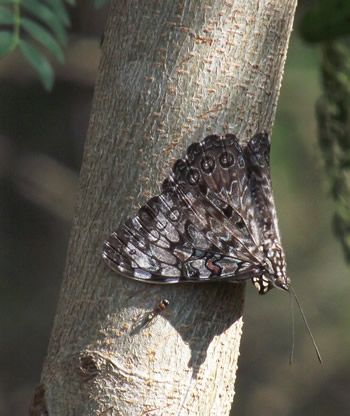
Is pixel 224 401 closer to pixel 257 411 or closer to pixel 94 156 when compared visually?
pixel 94 156

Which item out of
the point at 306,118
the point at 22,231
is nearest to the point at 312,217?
the point at 306,118

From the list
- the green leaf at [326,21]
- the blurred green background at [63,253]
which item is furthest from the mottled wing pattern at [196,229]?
the blurred green background at [63,253]

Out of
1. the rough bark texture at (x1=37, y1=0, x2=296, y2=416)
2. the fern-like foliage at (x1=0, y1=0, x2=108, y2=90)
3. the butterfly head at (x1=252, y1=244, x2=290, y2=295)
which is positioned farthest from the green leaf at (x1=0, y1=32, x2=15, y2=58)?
the butterfly head at (x1=252, y1=244, x2=290, y2=295)

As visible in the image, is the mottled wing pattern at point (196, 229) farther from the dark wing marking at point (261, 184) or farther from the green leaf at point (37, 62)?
the green leaf at point (37, 62)

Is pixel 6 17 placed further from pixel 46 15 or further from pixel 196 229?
pixel 196 229

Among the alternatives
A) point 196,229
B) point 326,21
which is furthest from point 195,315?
point 326,21

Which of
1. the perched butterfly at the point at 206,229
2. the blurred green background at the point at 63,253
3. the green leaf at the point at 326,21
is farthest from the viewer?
the blurred green background at the point at 63,253

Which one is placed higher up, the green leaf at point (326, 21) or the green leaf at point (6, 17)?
the green leaf at point (326, 21)
